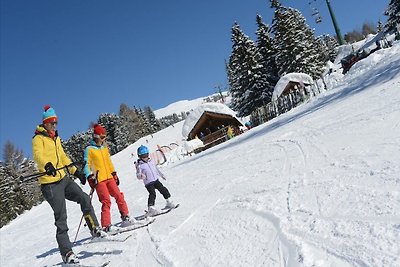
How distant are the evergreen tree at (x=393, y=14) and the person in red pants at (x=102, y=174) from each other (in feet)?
107

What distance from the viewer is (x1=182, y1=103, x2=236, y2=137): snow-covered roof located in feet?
109

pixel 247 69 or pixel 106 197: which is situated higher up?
pixel 247 69

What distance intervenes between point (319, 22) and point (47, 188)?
39511mm

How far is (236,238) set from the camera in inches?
172

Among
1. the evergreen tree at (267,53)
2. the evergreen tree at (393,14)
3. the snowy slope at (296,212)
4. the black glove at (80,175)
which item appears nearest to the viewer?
the snowy slope at (296,212)

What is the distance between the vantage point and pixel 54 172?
5312 mm

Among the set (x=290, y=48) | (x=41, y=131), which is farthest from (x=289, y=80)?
(x=41, y=131)

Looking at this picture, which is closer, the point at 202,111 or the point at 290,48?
the point at 202,111

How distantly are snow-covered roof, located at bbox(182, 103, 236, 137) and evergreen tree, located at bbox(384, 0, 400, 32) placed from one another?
625 inches

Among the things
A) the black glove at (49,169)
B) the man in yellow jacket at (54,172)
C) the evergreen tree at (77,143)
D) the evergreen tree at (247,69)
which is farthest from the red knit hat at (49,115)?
the evergreen tree at (77,143)

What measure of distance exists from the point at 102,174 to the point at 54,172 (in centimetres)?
183

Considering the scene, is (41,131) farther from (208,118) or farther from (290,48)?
(290,48)

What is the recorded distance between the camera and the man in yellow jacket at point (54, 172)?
5531mm

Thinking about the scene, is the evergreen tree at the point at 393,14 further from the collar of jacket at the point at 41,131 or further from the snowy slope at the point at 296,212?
the collar of jacket at the point at 41,131
